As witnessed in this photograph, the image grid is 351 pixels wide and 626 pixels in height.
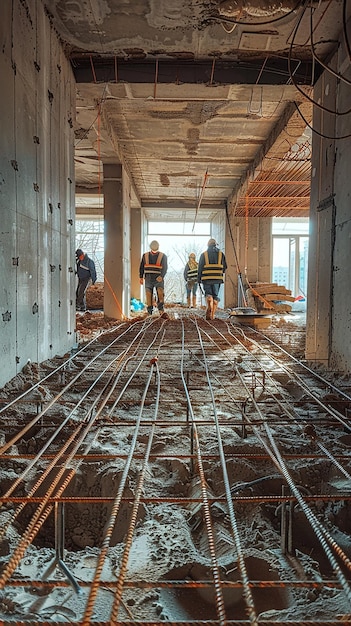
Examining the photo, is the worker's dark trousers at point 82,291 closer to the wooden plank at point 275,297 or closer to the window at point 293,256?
the wooden plank at point 275,297

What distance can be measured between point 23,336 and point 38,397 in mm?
879

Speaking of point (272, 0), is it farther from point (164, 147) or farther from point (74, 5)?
point (164, 147)

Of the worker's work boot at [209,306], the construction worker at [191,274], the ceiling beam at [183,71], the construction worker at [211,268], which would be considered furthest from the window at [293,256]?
→ the ceiling beam at [183,71]

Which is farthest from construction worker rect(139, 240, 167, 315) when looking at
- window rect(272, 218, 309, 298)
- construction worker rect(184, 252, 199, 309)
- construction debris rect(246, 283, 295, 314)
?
window rect(272, 218, 309, 298)

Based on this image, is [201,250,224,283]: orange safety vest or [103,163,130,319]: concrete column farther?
[103,163,130,319]: concrete column

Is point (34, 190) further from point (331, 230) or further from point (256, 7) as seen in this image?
point (331, 230)

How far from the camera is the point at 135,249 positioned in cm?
1409

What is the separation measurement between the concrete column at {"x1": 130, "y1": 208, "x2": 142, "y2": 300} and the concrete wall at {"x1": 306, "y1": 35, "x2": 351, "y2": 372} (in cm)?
922

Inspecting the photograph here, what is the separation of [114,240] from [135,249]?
14.7ft

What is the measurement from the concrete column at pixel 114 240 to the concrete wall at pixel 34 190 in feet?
13.0

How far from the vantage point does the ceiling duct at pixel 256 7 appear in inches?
165

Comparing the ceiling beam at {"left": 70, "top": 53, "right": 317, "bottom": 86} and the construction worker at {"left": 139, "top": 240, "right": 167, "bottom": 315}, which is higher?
the ceiling beam at {"left": 70, "top": 53, "right": 317, "bottom": 86}

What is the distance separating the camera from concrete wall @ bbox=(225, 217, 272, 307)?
14.2 m

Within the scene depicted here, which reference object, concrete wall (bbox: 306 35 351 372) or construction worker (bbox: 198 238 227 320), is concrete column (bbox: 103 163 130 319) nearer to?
construction worker (bbox: 198 238 227 320)
